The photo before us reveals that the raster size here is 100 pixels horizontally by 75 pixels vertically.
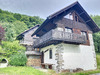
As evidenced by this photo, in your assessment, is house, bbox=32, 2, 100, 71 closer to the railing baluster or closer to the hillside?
the railing baluster

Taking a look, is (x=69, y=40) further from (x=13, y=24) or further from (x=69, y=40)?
(x=13, y=24)

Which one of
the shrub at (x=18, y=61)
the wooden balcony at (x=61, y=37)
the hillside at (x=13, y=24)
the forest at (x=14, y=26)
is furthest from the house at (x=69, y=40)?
the hillside at (x=13, y=24)

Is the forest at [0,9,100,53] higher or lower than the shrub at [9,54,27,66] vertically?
higher

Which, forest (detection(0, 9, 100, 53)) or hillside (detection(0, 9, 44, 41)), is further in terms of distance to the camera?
hillside (detection(0, 9, 44, 41))

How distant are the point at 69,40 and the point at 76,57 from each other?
285 cm

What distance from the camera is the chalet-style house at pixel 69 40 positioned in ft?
34.9

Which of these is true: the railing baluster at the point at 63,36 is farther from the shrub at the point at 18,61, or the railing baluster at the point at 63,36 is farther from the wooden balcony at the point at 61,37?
the shrub at the point at 18,61

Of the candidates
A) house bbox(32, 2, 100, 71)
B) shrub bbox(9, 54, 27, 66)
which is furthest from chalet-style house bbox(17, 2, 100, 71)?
shrub bbox(9, 54, 27, 66)

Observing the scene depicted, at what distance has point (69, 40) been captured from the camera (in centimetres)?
1062

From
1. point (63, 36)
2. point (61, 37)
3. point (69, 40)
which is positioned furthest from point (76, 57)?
point (61, 37)

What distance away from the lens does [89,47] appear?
1397 cm

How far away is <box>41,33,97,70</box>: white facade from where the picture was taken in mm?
10984

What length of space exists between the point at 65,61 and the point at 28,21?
132 feet

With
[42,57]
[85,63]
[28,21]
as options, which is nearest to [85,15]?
[85,63]
